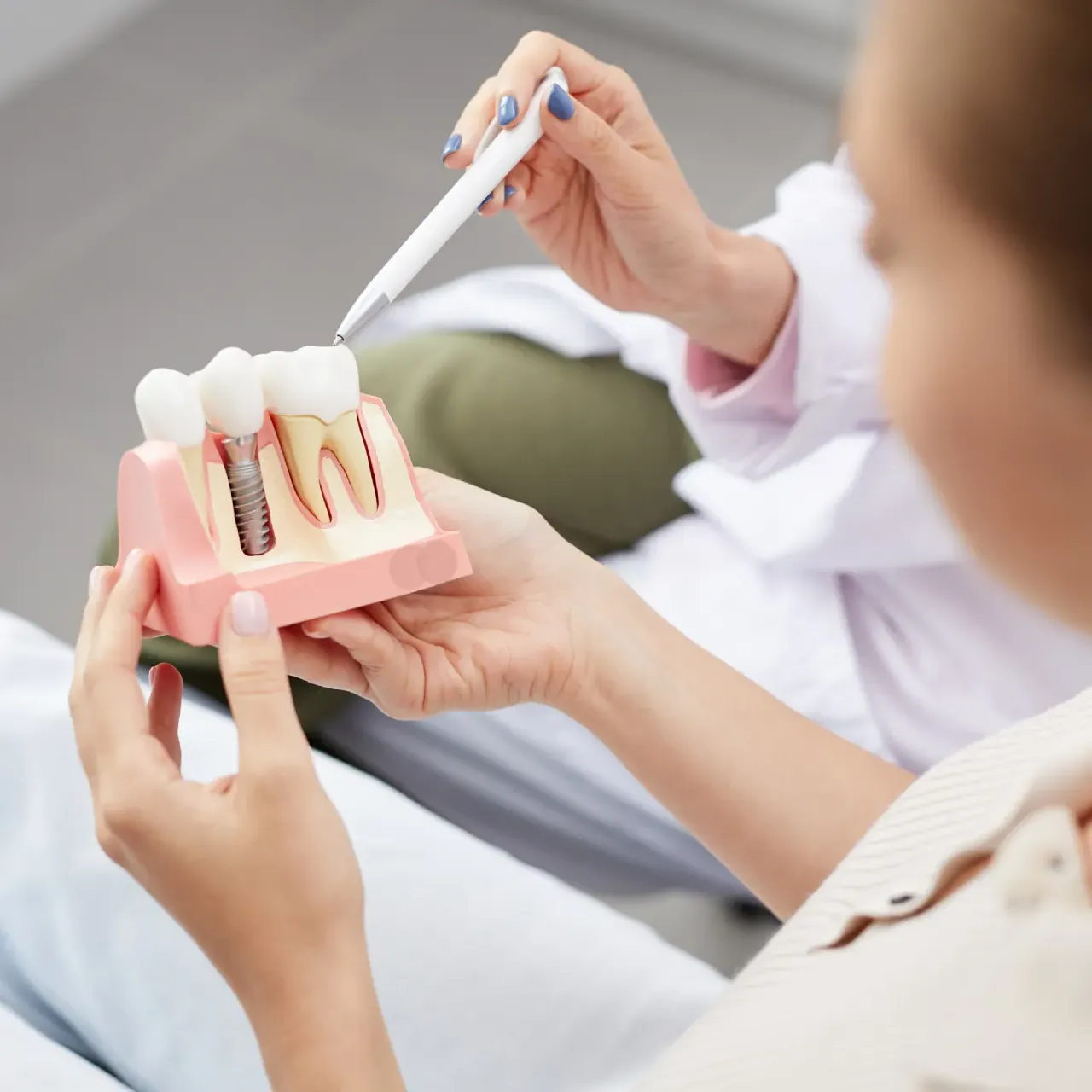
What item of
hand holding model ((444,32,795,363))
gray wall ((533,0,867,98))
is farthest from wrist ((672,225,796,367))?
gray wall ((533,0,867,98))

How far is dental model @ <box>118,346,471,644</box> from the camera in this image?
583 millimetres

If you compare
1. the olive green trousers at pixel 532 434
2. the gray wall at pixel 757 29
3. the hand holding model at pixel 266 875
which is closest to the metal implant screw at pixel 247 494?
the hand holding model at pixel 266 875

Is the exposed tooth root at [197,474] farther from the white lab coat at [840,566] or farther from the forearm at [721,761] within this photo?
the white lab coat at [840,566]

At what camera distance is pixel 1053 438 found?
15.1 inches

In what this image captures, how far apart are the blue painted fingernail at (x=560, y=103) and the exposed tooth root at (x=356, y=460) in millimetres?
224

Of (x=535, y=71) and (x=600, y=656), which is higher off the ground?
(x=535, y=71)

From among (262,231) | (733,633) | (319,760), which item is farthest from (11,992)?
(262,231)

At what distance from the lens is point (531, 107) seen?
75cm

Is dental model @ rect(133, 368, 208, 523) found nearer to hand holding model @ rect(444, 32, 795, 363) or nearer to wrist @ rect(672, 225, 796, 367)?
hand holding model @ rect(444, 32, 795, 363)

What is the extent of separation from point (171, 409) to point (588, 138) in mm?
310

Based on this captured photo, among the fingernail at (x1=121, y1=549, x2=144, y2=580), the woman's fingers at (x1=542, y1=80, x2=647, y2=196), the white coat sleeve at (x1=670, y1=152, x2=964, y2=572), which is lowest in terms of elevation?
the fingernail at (x1=121, y1=549, x2=144, y2=580)

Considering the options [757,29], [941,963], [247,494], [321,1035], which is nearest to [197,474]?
[247,494]

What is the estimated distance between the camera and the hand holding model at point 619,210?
75 centimetres

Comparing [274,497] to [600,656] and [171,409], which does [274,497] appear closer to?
[171,409]
